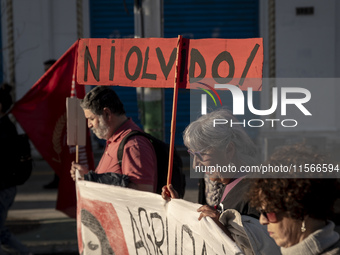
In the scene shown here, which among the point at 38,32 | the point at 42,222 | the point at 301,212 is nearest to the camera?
the point at 301,212

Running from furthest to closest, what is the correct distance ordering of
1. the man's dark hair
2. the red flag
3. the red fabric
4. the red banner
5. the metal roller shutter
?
the metal roller shutter → the red flag → the man's dark hair → the red fabric → the red banner

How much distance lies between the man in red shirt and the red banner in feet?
0.55

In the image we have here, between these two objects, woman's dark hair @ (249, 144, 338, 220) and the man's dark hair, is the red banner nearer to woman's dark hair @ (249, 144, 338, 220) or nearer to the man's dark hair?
the man's dark hair

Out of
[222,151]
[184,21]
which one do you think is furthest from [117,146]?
[184,21]

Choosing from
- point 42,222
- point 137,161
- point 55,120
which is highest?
point 55,120

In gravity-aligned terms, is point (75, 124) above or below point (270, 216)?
above

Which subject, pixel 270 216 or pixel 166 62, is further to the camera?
pixel 166 62

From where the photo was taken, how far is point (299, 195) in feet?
7.55

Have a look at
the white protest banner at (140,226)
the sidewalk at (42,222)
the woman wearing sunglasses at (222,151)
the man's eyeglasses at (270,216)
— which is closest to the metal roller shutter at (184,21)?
the sidewalk at (42,222)

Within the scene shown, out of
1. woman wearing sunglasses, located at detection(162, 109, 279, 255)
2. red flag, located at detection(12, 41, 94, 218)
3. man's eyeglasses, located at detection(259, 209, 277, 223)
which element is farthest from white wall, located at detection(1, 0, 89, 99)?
man's eyeglasses, located at detection(259, 209, 277, 223)

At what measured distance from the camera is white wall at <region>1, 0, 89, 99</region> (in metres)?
14.0

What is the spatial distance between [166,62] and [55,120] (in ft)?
8.77

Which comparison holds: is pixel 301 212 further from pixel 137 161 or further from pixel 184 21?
pixel 184 21

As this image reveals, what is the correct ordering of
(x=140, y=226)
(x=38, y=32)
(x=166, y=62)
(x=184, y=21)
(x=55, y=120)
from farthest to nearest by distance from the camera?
(x=184, y=21), (x=38, y=32), (x=55, y=120), (x=166, y=62), (x=140, y=226)
